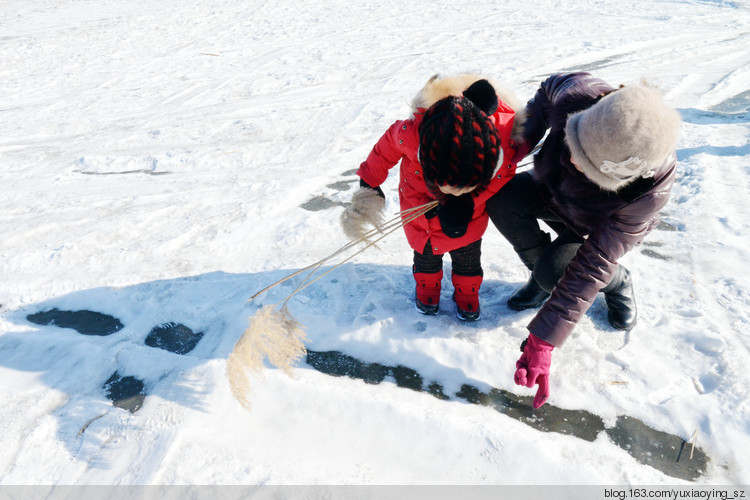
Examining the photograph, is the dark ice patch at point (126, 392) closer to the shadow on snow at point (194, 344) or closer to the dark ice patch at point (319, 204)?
the shadow on snow at point (194, 344)

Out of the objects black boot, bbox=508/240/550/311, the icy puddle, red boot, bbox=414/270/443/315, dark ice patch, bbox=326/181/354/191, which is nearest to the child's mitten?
red boot, bbox=414/270/443/315

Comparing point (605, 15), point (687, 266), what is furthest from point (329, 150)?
point (605, 15)

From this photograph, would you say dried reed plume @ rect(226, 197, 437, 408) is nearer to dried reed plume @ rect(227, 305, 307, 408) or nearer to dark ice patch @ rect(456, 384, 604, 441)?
dried reed plume @ rect(227, 305, 307, 408)

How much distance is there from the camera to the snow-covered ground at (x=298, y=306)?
1469 millimetres

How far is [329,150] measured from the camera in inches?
146

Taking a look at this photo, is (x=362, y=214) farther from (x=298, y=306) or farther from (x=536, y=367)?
(x=536, y=367)

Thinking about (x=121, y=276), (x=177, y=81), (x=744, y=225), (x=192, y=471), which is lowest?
(x=744, y=225)

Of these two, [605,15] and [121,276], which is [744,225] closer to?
[121,276]

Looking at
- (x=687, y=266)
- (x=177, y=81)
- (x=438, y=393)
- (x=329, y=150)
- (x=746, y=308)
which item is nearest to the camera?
(x=438, y=393)

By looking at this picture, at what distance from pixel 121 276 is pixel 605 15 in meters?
8.39

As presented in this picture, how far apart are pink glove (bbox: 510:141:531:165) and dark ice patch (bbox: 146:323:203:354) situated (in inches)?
61.9

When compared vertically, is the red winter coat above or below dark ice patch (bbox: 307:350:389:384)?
above

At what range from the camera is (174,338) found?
199cm

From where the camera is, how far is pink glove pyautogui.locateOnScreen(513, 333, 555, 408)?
1515 mm
